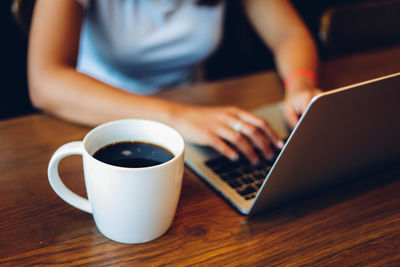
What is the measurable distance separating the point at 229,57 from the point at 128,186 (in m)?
1.90

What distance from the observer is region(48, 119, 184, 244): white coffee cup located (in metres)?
0.40

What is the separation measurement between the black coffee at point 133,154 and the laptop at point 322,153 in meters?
0.12

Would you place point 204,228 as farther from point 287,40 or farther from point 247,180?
point 287,40

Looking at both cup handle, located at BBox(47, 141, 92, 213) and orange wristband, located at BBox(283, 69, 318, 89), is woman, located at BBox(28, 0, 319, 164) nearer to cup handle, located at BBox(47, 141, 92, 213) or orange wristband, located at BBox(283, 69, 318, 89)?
orange wristband, located at BBox(283, 69, 318, 89)

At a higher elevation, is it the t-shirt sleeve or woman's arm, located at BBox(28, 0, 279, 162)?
the t-shirt sleeve

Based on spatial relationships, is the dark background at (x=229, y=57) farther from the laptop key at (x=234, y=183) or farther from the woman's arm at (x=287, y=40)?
the laptop key at (x=234, y=183)

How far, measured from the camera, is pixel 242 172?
579 millimetres

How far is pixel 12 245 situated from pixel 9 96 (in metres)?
1.24

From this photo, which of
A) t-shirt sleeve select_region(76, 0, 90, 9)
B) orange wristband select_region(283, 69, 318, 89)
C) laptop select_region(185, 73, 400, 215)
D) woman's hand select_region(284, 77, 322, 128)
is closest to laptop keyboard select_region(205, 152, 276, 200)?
laptop select_region(185, 73, 400, 215)

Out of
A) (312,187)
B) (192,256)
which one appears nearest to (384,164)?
(312,187)

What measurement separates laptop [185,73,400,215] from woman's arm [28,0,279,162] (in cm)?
4

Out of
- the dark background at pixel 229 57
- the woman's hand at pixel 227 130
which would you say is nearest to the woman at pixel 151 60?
the woman's hand at pixel 227 130

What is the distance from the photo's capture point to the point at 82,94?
71 cm

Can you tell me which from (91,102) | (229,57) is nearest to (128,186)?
(91,102)
